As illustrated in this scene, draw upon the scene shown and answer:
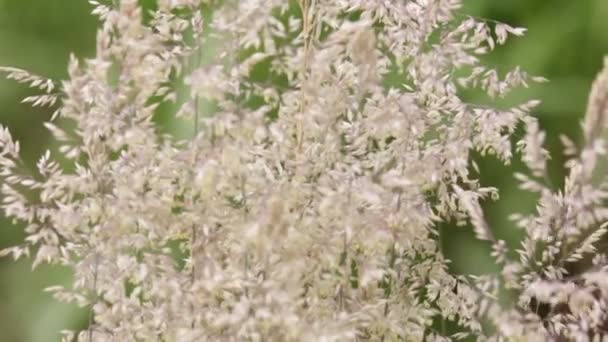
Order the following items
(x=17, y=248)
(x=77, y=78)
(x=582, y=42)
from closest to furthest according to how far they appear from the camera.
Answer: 1. (x=77, y=78)
2. (x=17, y=248)
3. (x=582, y=42)

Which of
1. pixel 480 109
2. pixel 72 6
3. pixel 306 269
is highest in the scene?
pixel 72 6

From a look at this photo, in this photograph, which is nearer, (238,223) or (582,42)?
(238,223)

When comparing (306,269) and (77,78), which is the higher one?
(77,78)


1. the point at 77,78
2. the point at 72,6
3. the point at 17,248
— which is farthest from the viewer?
the point at 72,6

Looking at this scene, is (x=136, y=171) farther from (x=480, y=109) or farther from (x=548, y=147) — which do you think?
(x=548, y=147)

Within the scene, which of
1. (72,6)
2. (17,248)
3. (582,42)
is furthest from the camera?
(72,6)

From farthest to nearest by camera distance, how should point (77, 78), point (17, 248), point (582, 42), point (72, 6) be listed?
point (72, 6), point (582, 42), point (17, 248), point (77, 78)

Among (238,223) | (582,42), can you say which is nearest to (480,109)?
(238,223)

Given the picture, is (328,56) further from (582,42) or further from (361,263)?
(582,42)

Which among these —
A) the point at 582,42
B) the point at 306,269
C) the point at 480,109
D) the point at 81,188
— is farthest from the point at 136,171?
the point at 582,42
